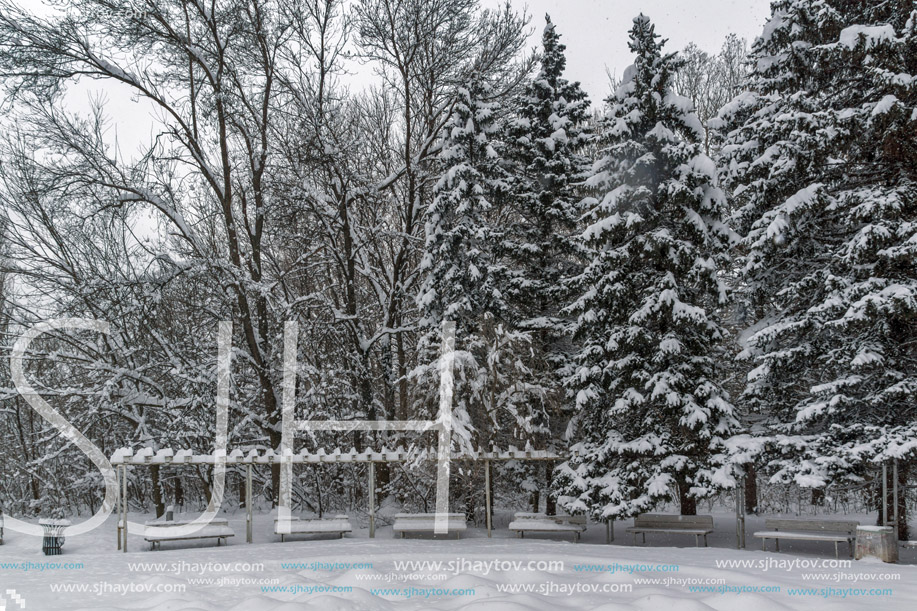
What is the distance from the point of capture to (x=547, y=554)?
11672mm

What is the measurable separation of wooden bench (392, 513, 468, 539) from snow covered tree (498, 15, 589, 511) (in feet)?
9.07

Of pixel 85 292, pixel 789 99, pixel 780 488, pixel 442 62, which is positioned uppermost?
pixel 442 62

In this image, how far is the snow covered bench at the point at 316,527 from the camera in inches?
600

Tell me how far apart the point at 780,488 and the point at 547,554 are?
13.5m

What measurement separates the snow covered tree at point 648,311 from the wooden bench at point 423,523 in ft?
7.93

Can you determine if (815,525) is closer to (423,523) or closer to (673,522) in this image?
(673,522)

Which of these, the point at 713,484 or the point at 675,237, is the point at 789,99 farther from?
the point at 713,484

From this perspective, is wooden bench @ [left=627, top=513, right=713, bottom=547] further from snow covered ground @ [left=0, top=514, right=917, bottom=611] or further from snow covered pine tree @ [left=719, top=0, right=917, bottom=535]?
snow covered pine tree @ [left=719, top=0, right=917, bottom=535]

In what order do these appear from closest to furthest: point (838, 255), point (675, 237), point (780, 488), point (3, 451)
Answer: point (838, 255) → point (675, 237) → point (780, 488) → point (3, 451)

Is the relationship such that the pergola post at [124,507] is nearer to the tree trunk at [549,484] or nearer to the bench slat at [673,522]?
the tree trunk at [549,484]

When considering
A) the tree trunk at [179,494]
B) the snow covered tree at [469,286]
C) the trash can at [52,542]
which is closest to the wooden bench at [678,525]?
the snow covered tree at [469,286]

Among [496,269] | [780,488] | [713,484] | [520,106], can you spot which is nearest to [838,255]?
[713,484]

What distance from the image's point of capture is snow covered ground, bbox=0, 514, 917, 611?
7312 mm

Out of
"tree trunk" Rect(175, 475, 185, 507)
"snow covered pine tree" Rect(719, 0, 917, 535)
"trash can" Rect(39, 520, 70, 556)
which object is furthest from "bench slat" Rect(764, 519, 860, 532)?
"tree trunk" Rect(175, 475, 185, 507)
